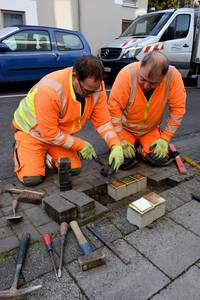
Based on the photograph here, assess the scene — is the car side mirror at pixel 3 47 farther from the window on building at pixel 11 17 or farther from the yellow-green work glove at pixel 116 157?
the yellow-green work glove at pixel 116 157

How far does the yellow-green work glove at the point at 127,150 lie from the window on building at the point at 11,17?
8941 mm

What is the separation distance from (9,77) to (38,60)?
89 cm

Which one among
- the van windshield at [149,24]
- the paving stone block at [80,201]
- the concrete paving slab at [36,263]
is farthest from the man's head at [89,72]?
the van windshield at [149,24]

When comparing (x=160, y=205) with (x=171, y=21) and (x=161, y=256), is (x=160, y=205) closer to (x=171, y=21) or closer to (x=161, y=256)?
(x=161, y=256)

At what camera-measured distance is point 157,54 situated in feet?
9.20

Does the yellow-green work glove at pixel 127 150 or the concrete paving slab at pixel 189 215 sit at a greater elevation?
the yellow-green work glove at pixel 127 150

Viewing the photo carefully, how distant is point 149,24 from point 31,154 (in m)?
7.93

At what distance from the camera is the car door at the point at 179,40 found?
30.5 ft

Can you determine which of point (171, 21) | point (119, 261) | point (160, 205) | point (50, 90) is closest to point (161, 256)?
point (119, 261)

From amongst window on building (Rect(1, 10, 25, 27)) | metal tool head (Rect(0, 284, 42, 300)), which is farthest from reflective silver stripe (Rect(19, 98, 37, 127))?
window on building (Rect(1, 10, 25, 27))

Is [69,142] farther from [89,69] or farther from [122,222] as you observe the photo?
[122,222]

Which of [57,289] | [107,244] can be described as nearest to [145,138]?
[107,244]

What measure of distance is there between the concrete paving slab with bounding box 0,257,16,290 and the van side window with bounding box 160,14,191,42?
28.2 ft

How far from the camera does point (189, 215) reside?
2.52m
